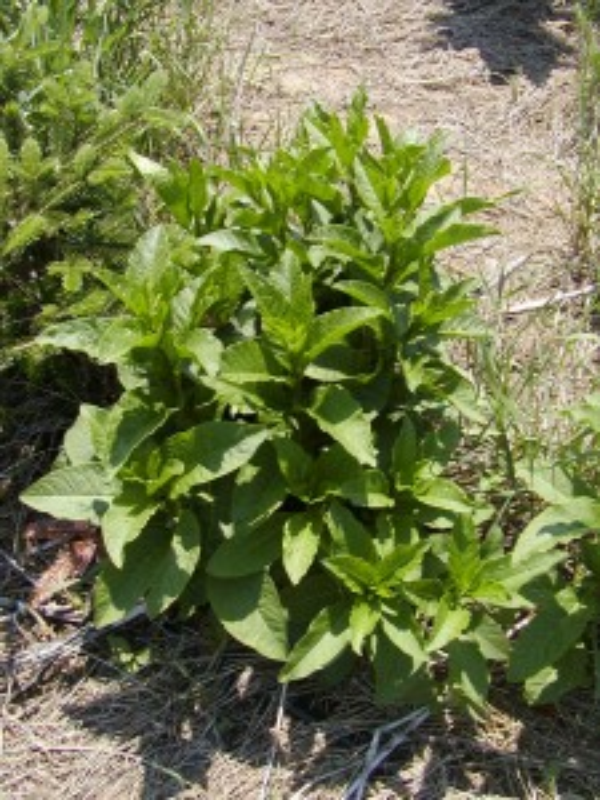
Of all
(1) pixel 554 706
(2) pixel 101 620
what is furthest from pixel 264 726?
(1) pixel 554 706

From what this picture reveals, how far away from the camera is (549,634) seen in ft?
8.25

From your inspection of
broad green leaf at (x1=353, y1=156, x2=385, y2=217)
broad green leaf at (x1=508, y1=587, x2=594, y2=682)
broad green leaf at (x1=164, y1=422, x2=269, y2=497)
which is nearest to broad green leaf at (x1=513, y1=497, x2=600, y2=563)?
broad green leaf at (x1=508, y1=587, x2=594, y2=682)

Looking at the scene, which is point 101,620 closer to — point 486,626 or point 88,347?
point 88,347

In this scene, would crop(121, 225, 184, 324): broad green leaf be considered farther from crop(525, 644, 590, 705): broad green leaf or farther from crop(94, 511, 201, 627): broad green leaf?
crop(525, 644, 590, 705): broad green leaf

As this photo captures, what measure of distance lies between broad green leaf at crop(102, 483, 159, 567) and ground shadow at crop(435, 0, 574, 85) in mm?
2593

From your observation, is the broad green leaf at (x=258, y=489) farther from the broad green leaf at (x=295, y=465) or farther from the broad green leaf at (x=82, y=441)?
the broad green leaf at (x=82, y=441)

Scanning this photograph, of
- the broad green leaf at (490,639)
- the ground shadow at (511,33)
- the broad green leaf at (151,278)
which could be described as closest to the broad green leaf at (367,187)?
the broad green leaf at (151,278)

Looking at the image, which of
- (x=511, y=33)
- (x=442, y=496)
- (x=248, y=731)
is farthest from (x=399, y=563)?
(x=511, y=33)

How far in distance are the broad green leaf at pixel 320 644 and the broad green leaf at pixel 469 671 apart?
22cm

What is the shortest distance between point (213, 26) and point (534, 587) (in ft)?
8.67

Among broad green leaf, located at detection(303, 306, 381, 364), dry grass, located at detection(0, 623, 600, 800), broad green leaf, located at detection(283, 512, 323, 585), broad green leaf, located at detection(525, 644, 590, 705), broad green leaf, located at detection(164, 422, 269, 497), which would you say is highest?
broad green leaf, located at detection(303, 306, 381, 364)

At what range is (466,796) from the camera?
2512 mm

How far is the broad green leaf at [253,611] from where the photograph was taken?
251cm

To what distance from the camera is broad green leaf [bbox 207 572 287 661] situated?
2.51 meters
